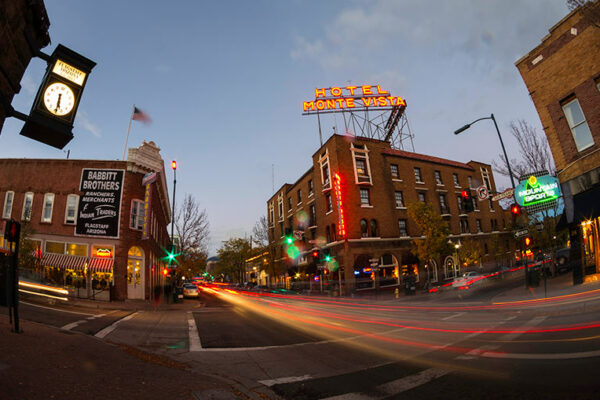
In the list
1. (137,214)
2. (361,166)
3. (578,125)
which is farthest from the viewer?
(361,166)

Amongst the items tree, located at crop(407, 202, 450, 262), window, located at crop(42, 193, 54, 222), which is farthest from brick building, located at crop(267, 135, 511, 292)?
window, located at crop(42, 193, 54, 222)

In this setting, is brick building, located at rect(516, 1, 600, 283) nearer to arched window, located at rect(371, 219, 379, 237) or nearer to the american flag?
arched window, located at rect(371, 219, 379, 237)

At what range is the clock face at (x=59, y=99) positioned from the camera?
520 cm

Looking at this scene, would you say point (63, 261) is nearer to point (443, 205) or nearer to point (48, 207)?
point (48, 207)

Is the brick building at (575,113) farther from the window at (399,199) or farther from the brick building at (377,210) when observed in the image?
the window at (399,199)

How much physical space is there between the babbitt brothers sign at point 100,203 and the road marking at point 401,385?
2363 centimetres

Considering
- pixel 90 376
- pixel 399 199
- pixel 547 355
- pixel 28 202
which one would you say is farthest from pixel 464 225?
pixel 28 202

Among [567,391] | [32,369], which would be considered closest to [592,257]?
[567,391]

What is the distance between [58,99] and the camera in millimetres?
5312

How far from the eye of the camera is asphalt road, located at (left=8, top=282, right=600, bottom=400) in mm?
4555

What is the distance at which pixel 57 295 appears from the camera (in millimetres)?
17734

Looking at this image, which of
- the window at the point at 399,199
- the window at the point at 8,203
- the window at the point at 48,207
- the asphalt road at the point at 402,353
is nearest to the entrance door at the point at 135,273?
the window at the point at 48,207

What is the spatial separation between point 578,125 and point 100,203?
30.1 meters

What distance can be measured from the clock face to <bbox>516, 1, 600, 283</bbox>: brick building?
18420 mm
